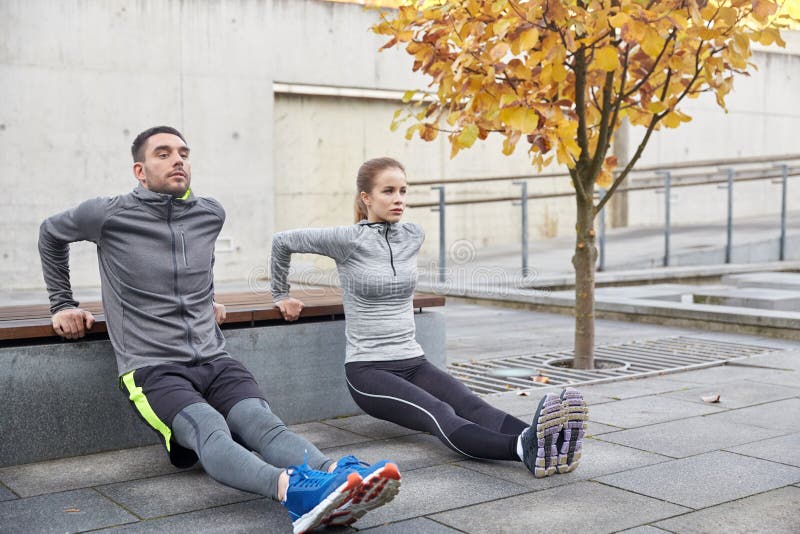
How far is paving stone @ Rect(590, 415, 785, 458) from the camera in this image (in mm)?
4332

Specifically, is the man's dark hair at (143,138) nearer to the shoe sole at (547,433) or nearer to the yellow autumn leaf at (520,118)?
the shoe sole at (547,433)

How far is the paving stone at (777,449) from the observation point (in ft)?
13.6

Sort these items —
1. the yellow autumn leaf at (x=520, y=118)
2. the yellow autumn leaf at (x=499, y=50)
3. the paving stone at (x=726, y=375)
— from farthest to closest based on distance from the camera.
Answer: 1. the paving stone at (x=726, y=375)
2. the yellow autumn leaf at (x=520, y=118)
3. the yellow autumn leaf at (x=499, y=50)

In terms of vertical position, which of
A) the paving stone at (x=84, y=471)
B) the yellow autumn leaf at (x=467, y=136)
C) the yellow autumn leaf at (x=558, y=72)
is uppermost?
the yellow autumn leaf at (x=558, y=72)

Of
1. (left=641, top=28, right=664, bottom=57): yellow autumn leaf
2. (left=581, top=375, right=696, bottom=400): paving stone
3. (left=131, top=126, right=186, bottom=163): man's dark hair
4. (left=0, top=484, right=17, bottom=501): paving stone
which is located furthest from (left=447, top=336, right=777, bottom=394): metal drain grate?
(left=0, top=484, right=17, bottom=501): paving stone

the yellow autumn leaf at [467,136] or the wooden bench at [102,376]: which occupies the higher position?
the yellow autumn leaf at [467,136]

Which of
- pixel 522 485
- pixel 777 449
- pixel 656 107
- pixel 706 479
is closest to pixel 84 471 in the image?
pixel 522 485

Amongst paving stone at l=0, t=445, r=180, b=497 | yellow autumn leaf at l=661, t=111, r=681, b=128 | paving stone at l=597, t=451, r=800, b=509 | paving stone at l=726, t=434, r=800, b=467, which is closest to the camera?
paving stone at l=597, t=451, r=800, b=509

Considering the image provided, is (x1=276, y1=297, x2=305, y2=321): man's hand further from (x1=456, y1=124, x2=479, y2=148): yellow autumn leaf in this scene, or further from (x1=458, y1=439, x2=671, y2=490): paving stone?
(x1=456, y1=124, x2=479, y2=148): yellow autumn leaf

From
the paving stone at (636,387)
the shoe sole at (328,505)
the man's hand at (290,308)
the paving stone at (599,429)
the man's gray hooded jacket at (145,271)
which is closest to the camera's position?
the shoe sole at (328,505)

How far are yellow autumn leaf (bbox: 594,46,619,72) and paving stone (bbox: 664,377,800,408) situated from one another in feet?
6.15

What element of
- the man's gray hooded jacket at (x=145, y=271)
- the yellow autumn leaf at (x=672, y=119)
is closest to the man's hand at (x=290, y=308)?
the man's gray hooded jacket at (x=145, y=271)

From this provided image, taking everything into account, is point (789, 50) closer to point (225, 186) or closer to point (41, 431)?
point (225, 186)

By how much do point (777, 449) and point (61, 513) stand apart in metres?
Answer: 2.96
